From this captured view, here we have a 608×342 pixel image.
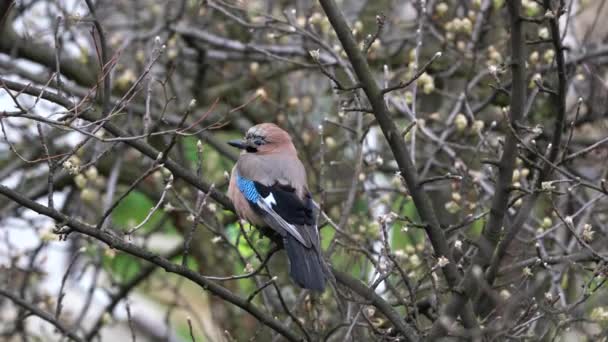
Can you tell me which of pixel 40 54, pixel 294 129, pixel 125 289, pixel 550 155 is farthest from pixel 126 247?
pixel 40 54

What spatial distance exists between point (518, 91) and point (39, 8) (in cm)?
734

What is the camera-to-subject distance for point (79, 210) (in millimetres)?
8305

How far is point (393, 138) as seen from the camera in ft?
15.7

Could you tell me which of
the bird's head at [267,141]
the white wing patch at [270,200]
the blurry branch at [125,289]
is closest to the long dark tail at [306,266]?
the white wing patch at [270,200]

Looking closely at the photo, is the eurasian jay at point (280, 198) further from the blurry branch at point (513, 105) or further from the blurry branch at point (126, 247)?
the blurry branch at point (513, 105)

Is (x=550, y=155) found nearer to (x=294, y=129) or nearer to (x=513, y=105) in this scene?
(x=513, y=105)

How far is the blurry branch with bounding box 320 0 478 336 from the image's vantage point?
4.62m

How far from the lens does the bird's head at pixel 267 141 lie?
6.63 metres

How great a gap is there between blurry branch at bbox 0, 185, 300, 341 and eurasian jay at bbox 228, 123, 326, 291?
43cm

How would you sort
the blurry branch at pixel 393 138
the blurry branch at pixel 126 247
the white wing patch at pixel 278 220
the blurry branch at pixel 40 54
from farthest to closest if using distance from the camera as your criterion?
the blurry branch at pixel 40 54
the white wing patch at pixel 278 220
the blurry branch at pixel 393 138
the blurry branch at pixel 126 247

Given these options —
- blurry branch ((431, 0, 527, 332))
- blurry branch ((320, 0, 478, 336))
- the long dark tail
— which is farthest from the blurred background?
blurry branch ((431, 0, 527, 332))

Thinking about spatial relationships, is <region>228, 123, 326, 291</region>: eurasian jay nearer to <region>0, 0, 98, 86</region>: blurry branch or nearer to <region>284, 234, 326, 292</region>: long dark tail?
<region>284, 234, 326, 292</region>: long dark tail

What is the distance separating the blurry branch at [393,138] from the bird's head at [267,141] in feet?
6.31

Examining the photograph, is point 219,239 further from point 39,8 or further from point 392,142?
point 39,8
